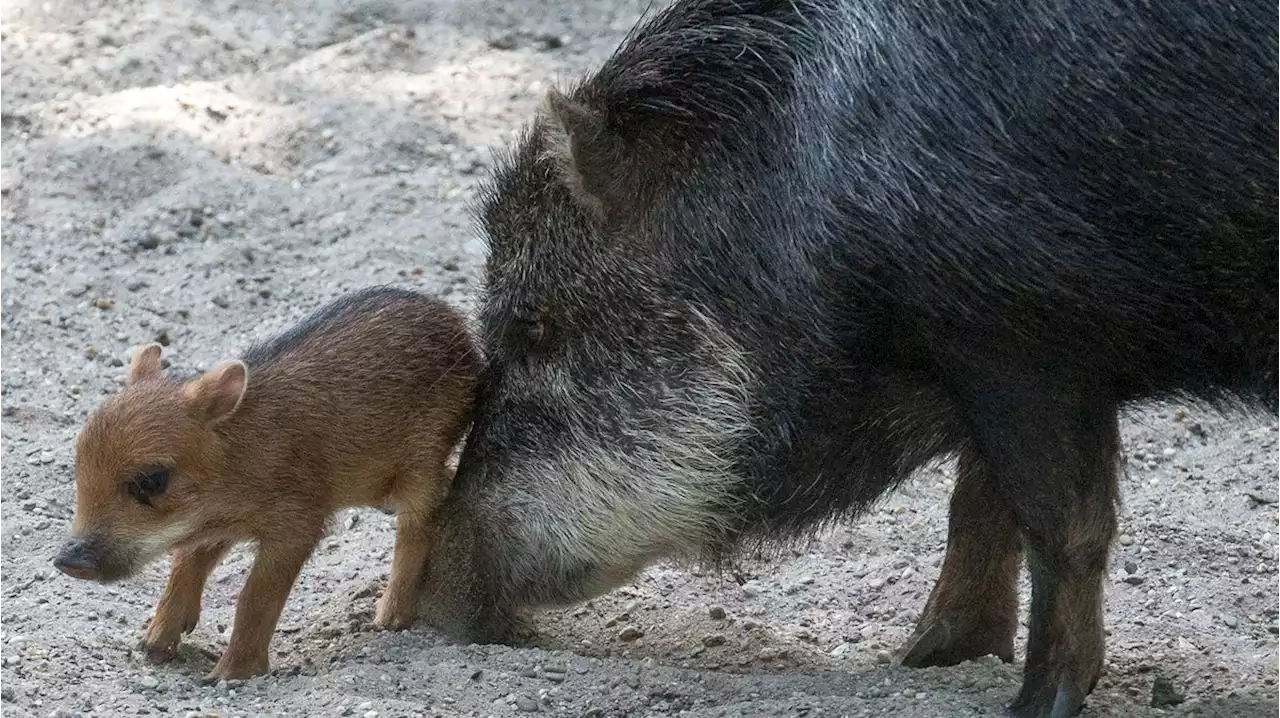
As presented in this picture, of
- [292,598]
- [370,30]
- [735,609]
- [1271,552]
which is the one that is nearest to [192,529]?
[292,598]

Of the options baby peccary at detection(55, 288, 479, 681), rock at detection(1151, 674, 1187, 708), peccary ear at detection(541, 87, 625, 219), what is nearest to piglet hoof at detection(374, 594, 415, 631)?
baby peccary at detection(55, 288, 479, 681)

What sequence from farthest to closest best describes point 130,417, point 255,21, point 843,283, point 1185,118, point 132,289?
point 255,21 < point 132,289 < point 130,417 < point 843,283 < point 1185,118

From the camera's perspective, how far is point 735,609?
197 inches

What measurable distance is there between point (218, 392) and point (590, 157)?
93 centimetres

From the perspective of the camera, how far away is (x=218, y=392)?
4238mm

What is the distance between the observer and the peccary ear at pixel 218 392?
4.23 meters

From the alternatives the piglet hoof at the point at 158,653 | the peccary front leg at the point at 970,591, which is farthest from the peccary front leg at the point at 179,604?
the peccary front leg at the point at 970,591

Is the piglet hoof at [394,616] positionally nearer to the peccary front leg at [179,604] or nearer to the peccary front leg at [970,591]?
the peccary front leg at [179,604]

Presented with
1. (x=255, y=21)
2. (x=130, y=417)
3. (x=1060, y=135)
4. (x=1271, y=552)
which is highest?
(x=255, y=21)

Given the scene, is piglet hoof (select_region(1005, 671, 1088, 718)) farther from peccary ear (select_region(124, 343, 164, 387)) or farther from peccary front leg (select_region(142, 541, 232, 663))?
peccary ear (select_region(124, 343, 164, 387))

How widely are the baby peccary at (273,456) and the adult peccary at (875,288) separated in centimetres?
15

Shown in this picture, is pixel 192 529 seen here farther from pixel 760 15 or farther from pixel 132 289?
pixel 132 289

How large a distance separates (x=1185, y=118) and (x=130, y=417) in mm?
2198

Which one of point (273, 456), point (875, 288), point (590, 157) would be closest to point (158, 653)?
point (273, 456)
